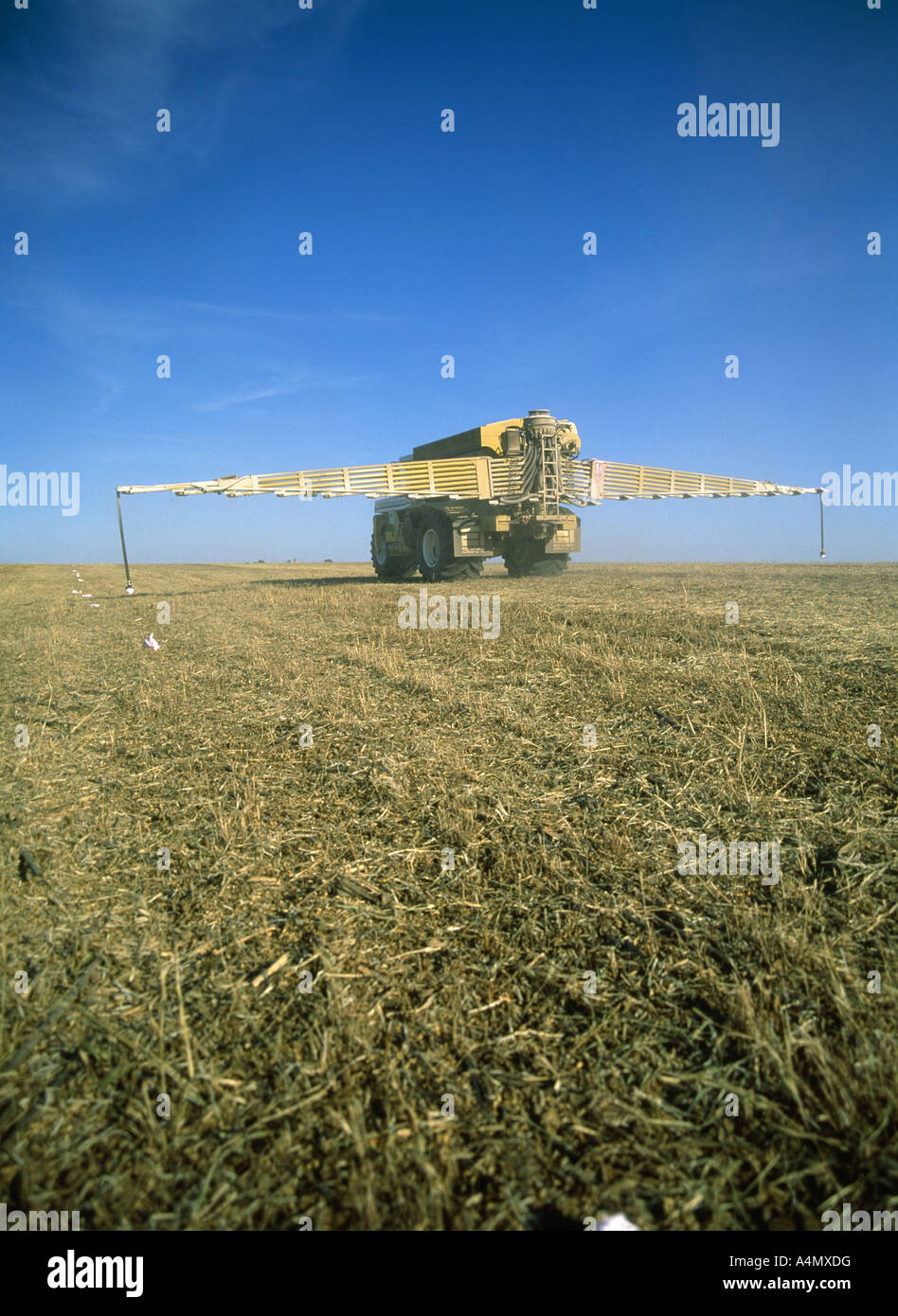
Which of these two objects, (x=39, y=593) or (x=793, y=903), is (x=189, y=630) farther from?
(x=39, y=593)

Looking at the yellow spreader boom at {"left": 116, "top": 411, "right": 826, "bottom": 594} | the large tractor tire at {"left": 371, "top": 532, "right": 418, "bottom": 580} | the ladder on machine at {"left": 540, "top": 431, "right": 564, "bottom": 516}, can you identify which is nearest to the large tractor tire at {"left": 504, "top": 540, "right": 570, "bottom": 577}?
the yellow spreader boom at {"left": 116, "top": 411, "right": 826, "bottom": 594}

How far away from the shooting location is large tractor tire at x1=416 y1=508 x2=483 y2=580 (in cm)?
1984

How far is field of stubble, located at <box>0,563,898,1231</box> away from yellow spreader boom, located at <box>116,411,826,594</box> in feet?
45.5

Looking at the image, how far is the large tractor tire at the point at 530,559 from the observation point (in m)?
21.7

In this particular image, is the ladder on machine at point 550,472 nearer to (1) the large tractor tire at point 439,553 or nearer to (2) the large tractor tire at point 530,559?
(2) the large tractor tire at point 530,559

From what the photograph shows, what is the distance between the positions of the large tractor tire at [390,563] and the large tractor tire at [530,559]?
3495 millimetres

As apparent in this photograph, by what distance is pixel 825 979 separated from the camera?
2.27 metres

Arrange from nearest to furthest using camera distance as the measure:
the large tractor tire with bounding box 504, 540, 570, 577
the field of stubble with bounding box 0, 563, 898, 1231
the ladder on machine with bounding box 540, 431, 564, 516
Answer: the field of stubble with bounding box 0, 563, 898, 1231 < the ladder on machine with bounding box 540, 431, 564, 516 < the large tractor tire with bounding box 504, 540, 570, 577

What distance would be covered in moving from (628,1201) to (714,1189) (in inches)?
9.3

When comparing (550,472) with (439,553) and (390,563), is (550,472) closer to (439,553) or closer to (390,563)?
(439,553)

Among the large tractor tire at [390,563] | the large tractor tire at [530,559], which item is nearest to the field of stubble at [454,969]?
the large tractor tire at [530,559]

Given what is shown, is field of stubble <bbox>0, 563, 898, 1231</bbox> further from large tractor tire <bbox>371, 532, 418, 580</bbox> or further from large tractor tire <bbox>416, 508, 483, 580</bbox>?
large tractor tire <bbox>371, 532, 418, 580</bbox>

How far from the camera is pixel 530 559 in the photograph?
72.3ft
